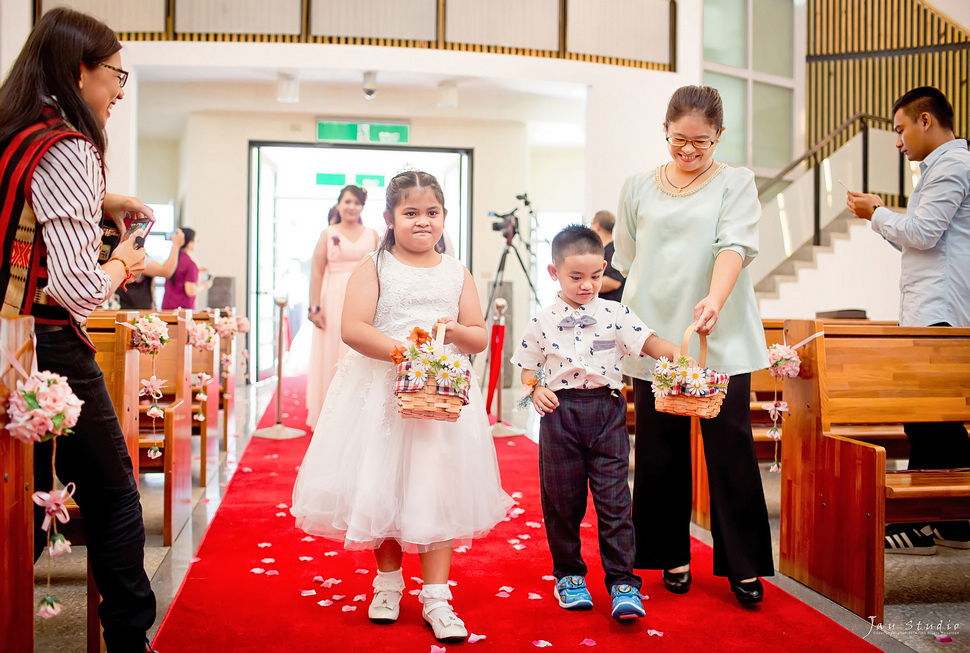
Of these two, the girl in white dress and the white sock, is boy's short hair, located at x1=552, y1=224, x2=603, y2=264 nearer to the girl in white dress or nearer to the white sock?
the girl in white dress

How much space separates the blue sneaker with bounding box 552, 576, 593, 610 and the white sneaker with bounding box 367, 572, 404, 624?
0.49 m

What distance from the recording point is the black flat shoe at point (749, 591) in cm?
243

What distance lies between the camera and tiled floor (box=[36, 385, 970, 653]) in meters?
2.25

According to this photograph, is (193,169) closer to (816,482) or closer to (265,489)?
(265,489)

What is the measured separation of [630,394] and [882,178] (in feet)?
20.5

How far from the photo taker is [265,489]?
402cm

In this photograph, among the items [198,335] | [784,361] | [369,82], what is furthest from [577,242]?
[369,82]

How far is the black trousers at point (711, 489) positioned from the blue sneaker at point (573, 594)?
0.27 metres

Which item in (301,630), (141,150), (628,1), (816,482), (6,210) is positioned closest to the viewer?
(6,210)

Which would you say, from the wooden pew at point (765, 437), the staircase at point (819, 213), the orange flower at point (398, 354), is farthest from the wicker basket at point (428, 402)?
the staircase at point (819, 213)

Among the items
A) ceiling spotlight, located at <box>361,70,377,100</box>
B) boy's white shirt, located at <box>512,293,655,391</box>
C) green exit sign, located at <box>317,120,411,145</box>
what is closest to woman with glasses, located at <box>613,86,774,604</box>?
boy's white shirt, located at <box>512,293,655,391</box>

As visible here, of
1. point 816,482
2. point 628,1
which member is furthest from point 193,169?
point 816,482

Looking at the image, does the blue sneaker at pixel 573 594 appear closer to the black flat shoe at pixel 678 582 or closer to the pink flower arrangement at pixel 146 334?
the black flat shoe at pixel 678 582

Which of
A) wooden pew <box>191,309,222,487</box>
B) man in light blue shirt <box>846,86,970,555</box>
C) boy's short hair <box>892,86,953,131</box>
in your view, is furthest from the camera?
wooden pew <box>191,309,222,487</box>
